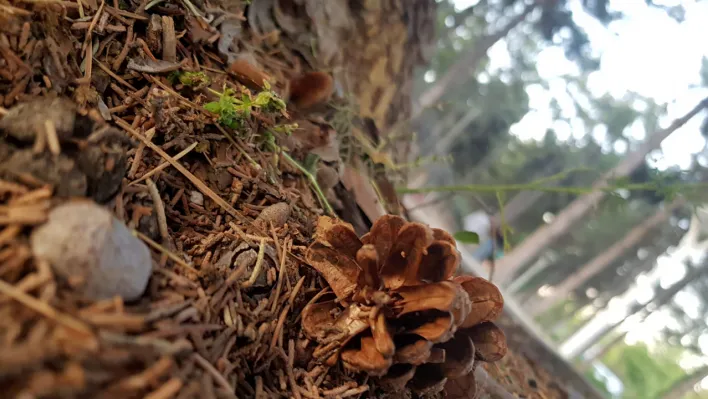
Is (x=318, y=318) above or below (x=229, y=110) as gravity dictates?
below

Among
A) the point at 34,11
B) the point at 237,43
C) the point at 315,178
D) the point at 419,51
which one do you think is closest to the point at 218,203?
the point at 315,178

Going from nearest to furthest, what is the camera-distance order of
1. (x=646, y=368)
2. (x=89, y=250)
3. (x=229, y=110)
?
(x=89, y=250), (x=229, y=110), (x=646, y=368)

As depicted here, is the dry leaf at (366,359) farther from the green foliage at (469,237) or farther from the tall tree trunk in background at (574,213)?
the tall tree trunk in background at (574,213)

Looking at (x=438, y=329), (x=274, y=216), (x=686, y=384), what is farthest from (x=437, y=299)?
(x=686, y=384)

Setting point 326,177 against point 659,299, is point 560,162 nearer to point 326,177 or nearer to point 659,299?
point 659,299

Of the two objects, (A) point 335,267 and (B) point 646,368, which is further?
(B) point 646,368

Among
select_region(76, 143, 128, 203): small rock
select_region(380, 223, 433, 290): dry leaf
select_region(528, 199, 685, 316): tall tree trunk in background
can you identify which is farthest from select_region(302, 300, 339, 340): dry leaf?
select_region(528, 199, 685, 316): tall tree trunk in background
